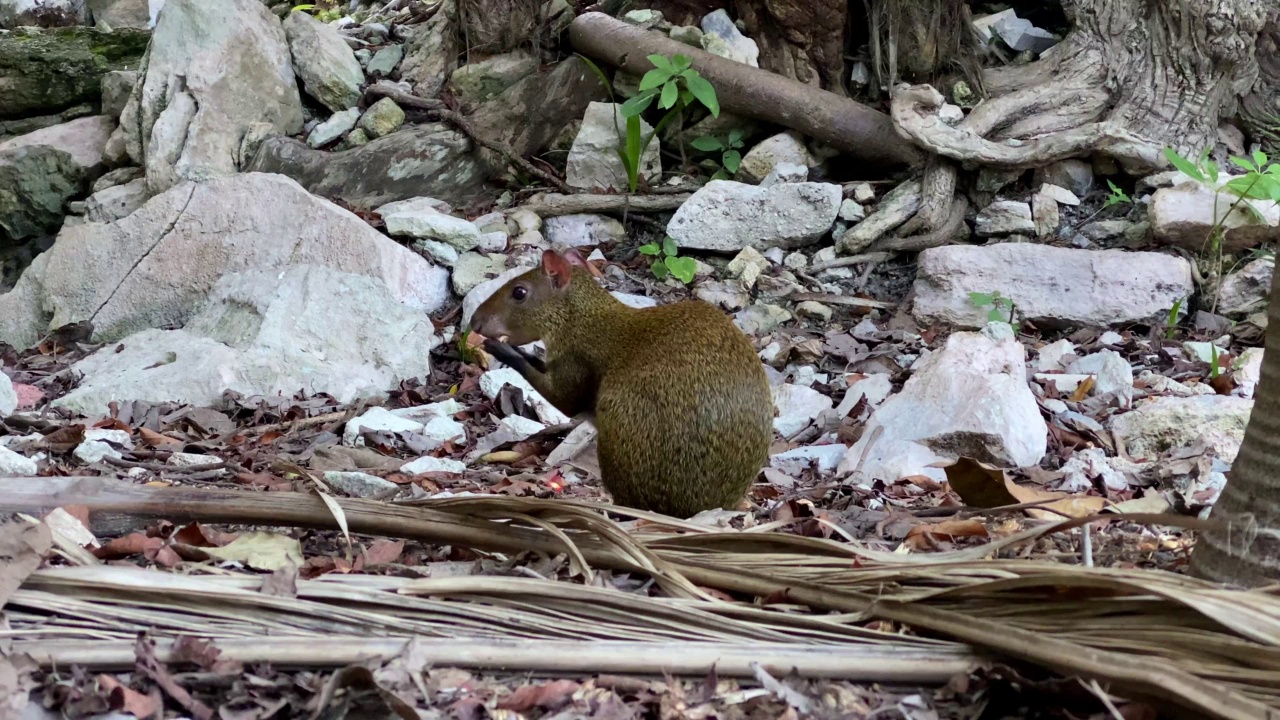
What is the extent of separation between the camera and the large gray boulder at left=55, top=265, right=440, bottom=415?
5273mm

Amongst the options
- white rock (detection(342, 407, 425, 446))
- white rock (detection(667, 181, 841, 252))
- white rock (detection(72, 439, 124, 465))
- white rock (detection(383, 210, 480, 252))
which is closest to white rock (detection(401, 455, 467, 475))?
white rock (detection(342, 407, 425, 446))

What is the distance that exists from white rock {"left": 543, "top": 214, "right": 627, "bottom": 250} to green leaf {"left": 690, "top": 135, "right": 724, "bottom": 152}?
0.75 meters

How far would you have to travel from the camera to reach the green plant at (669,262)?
21.5ft

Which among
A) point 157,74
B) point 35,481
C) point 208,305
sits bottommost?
point 208,305

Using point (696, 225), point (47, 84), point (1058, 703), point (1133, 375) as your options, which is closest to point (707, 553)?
point (1058, 703)

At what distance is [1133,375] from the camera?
5.26 meters

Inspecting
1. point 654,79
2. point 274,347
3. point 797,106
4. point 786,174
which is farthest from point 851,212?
point 274,347

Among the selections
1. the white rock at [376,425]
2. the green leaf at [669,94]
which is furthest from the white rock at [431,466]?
the green leaf at [669,94]

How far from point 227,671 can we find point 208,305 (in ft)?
15.8

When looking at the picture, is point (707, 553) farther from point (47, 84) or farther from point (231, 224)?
point (47, 84)

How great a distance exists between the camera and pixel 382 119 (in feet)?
26.1

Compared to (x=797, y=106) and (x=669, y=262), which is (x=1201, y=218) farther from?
(x=669, y=262)

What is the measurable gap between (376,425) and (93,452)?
1105mm

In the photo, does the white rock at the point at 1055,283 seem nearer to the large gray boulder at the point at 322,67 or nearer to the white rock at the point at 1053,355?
the white rock at the point at 1053,355
